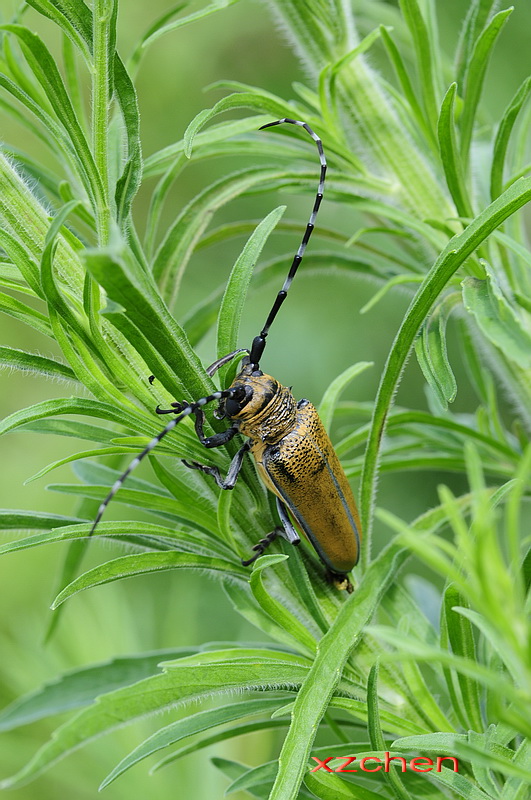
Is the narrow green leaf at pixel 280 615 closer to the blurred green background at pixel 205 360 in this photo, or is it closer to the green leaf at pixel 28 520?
the green leaf at pixel 28 520

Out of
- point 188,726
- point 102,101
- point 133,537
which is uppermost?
point 102,101

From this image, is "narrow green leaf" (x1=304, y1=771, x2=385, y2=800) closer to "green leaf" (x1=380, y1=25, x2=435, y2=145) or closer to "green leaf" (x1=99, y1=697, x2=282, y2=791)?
"green leaf" (x1=99, y1=697, x2=282, y2=791)

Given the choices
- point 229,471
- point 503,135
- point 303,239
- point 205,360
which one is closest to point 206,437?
point 229,471

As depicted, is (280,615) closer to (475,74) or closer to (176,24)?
(176,24)

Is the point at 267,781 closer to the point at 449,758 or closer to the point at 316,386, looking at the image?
the point at 449,758

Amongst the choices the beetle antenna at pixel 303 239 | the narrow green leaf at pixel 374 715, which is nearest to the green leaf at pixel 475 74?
the beetle antenna at pixel 303 239

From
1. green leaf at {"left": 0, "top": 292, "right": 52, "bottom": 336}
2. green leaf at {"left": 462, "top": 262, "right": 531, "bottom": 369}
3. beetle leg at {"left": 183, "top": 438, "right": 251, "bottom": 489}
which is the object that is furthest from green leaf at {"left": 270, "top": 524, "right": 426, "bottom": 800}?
green leaf at {"left": 0, "top": 292, "right": 52, "bottom": 336}
